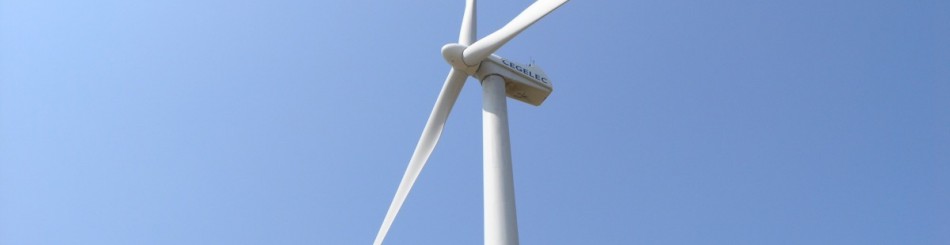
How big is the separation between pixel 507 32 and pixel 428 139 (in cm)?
378

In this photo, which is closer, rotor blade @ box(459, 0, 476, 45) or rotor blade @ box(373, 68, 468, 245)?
rotor blade @ box(373, 68, 468, 245)

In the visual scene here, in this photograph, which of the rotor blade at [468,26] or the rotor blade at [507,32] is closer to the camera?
the rotor blade at [507,32]

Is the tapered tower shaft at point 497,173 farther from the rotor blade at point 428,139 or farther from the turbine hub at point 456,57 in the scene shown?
the rotor blade at point 428,139

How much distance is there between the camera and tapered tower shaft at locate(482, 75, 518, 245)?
51.6ft

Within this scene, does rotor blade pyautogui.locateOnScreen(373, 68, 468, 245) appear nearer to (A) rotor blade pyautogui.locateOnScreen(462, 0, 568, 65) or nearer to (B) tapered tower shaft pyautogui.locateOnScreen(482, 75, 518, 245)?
(A) rotor blade pyautogui.locateOnScreen(462, 0, 568, 65)

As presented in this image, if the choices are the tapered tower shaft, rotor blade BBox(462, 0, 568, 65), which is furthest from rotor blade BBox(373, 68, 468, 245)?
the tapered tower shaft

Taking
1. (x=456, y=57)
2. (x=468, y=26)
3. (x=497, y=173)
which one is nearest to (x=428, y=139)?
(x=456, y=57)

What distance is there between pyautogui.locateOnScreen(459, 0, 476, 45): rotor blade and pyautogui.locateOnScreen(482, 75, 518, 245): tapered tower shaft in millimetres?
2262

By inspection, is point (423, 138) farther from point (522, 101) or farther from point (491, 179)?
point (491, 179)

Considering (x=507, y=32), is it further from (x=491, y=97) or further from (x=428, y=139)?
(x=428, y=139)

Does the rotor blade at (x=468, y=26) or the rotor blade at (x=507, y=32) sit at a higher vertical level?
the rotor blade at (x=468, y=26)

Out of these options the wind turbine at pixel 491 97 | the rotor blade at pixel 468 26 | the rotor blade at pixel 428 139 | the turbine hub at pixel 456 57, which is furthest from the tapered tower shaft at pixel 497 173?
the rotor blade at pixel 468 26

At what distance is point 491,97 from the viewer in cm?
1930

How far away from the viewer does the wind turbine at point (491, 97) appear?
16.5 m
